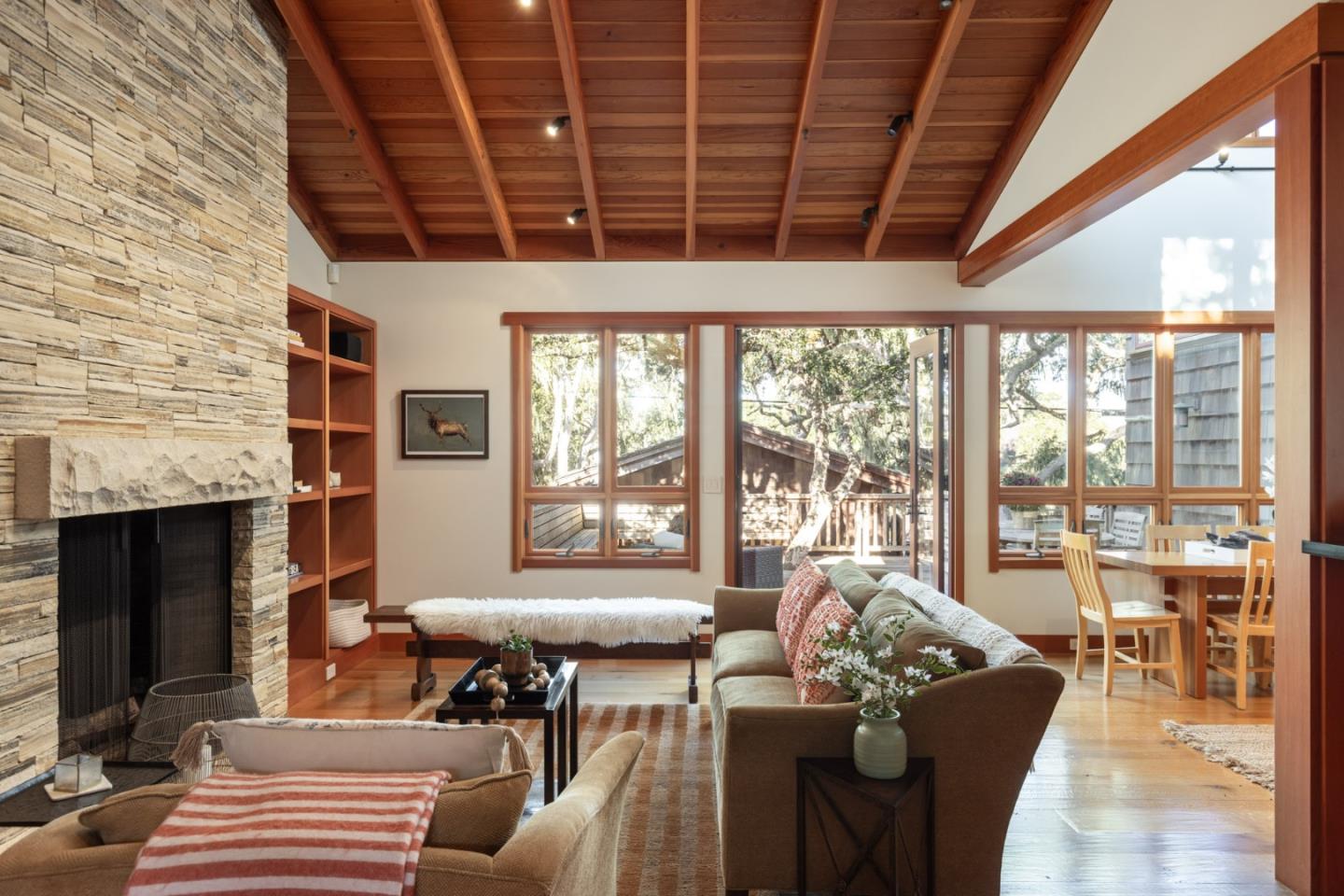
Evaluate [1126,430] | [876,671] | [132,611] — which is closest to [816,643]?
[876,671]

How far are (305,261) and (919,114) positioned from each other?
384cm

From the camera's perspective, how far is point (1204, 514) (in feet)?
18.9

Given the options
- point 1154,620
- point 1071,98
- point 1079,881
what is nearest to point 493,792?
point 1079,881

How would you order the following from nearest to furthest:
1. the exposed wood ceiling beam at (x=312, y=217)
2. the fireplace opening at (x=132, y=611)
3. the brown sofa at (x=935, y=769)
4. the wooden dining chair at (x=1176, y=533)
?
1. the brown sofa at (x=935, y=769)
2. the fireplace opening at (x=132, y=611)
3. the exposed wood ceiling beam at (x=312, y=217)
4. the wooden dining chair at (x=1176, y=533)

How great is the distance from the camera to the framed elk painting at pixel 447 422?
565 centimetres

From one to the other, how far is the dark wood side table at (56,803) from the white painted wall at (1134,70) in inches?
157

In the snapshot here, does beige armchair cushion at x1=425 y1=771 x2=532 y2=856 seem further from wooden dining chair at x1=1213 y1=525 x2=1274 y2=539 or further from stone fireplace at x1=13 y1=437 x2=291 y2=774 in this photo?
wooden dining chair at x1=1213 y1=525 x2=1274 y2=539

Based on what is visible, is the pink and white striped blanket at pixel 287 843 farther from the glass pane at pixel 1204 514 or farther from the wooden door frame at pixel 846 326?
the glass pane at pixel 1204 514

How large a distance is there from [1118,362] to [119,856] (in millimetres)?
6086

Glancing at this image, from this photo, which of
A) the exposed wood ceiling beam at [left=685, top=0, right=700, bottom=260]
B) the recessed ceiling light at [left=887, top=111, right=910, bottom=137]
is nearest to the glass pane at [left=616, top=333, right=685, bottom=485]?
the exposed wood ceiling beam at [left=685, top=0, right=700, bottom=260]

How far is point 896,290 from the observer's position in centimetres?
562

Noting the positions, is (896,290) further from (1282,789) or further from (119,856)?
(119,856)

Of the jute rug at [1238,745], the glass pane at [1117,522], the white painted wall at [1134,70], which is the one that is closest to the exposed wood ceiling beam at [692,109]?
the white painted wall at [1134,70]

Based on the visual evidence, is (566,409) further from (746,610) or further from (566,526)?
(746,610)
